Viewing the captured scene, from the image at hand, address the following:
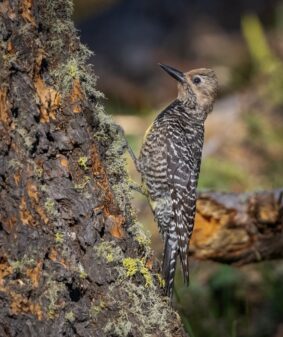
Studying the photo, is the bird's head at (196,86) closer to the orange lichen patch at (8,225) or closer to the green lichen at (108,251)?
the green lichen at (108,251)

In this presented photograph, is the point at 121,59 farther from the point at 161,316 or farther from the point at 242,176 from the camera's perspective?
the point at 161,316

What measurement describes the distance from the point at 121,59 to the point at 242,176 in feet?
12.1

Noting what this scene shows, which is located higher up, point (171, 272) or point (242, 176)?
point (242, 176)

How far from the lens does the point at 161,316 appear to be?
3.04 meters

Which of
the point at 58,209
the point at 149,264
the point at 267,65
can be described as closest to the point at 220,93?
the point at 267,65

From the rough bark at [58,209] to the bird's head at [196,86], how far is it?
7.85 ft

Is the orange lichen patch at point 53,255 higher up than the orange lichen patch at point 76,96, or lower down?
lower down

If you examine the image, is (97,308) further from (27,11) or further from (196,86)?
(196,86)

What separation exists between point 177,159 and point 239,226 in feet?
2.29

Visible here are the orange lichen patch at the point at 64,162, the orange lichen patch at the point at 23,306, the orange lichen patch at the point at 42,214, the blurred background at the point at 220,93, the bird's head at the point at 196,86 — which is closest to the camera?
the orange lichen patch at the point at 23,306

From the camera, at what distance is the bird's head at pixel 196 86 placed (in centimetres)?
544

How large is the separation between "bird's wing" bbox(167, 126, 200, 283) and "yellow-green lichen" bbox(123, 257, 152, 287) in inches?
50.6

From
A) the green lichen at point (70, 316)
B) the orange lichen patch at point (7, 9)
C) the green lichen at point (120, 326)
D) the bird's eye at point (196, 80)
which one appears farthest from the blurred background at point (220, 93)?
the orange lichen patch at point (7, 9)

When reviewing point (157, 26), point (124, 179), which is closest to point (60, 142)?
point (124, 179)
